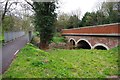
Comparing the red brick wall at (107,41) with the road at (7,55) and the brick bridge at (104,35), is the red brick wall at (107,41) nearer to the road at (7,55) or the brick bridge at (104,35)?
the brick bridge at (104,35)

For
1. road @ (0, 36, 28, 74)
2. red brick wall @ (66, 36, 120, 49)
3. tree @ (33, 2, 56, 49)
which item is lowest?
road @ (0, 36, 28, 74)

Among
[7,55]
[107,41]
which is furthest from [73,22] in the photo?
[7,55]

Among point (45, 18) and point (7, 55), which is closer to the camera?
point (7, 55)

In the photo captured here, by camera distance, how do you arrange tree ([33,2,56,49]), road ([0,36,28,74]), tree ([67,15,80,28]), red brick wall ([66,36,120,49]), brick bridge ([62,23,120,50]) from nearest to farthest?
road ([0,36,28,74]) → brick bridge ([62,23,120,50]) → red brick wall ([66,36,120,49]) → tree ([33,2,56,49]) → tree ([67,15,80,28])

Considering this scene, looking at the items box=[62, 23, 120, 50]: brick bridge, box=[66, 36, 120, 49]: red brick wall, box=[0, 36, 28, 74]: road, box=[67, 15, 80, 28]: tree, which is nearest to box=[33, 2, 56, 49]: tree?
box=[0, 36, 28, 74]: road

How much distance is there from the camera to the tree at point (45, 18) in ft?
53.8

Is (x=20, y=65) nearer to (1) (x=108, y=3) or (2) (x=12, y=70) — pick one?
(2) (x=12, y=70)

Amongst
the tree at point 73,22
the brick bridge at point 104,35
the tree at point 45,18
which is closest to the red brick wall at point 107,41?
the brick bridge at point 104,35

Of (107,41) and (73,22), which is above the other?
(73,22)

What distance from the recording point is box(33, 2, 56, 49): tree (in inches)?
646

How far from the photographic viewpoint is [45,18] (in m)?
16.4

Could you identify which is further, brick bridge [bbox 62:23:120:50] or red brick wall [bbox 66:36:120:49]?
red brick wall [bbox 66:36:120:49]

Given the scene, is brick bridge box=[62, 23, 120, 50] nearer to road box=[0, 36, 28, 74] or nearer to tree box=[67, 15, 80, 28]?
road box=[0, 36, 28, 74]

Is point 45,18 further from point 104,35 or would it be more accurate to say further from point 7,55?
point 7,55
